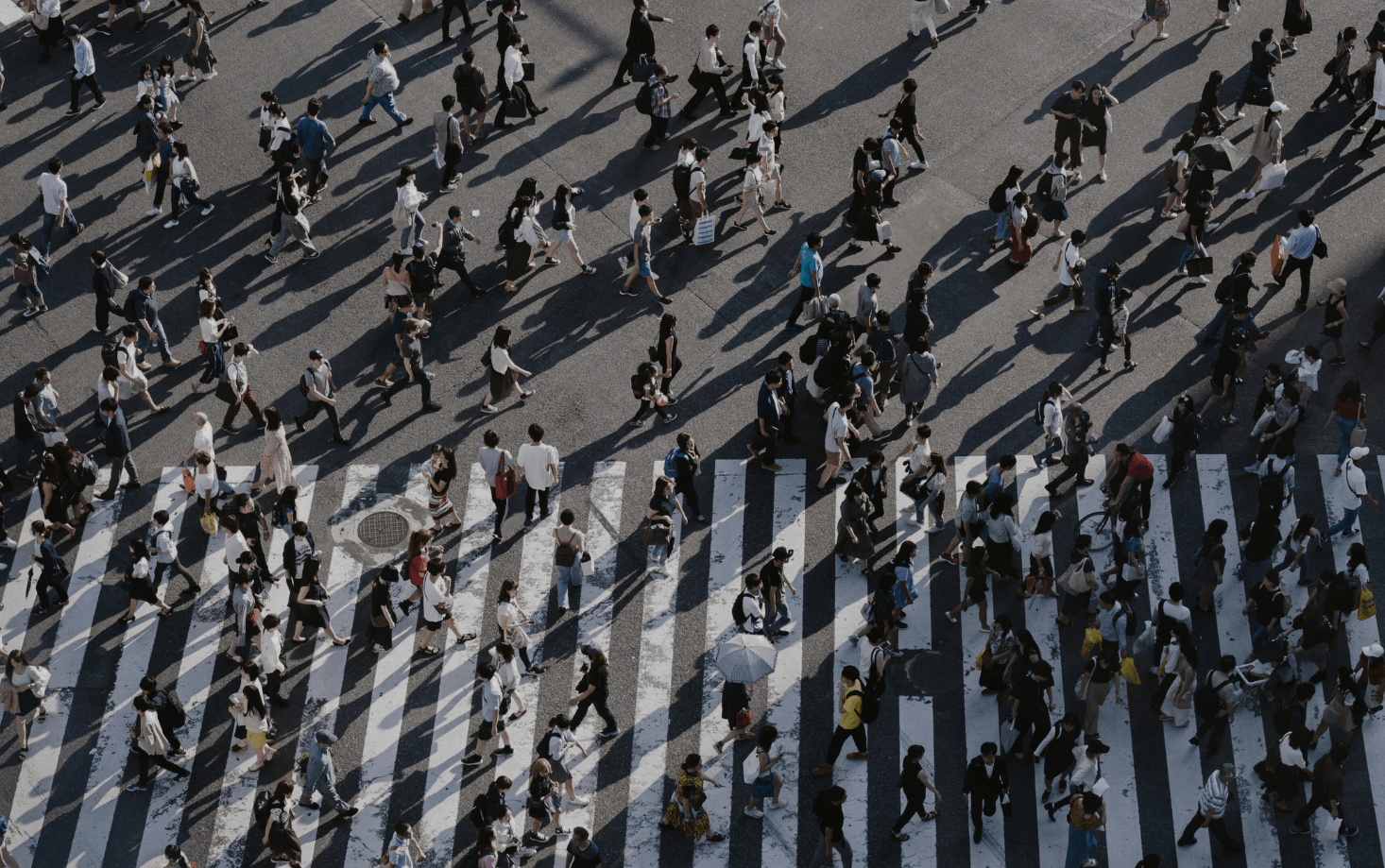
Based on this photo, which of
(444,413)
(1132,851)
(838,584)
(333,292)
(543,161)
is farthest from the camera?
(543,161)

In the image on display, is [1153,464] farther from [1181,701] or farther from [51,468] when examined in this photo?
[51,468]

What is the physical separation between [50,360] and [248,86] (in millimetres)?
7502

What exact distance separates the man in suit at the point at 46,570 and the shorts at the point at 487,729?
6464 mm

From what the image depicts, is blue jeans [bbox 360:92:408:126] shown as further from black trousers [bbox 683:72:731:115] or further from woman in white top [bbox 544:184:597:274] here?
black trousers [bbox 683:72:731:115]

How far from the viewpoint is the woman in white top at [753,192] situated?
2753 cm

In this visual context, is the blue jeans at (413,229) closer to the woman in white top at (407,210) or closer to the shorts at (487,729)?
the woman in white top at (407,210)

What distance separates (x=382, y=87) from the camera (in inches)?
1179

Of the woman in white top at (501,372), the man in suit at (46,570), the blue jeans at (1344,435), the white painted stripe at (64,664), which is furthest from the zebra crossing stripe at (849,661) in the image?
the man in suit at (46,570)

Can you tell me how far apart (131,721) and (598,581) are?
254 inches

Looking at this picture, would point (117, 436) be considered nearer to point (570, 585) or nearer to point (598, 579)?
point (570, 585)

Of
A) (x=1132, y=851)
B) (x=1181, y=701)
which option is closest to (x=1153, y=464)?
(x=1181, y=701)

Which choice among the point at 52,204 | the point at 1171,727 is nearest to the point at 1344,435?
the point at 1171,727

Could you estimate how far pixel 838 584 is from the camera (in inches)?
907

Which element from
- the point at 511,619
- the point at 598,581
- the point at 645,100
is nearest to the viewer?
the point at 511,619
